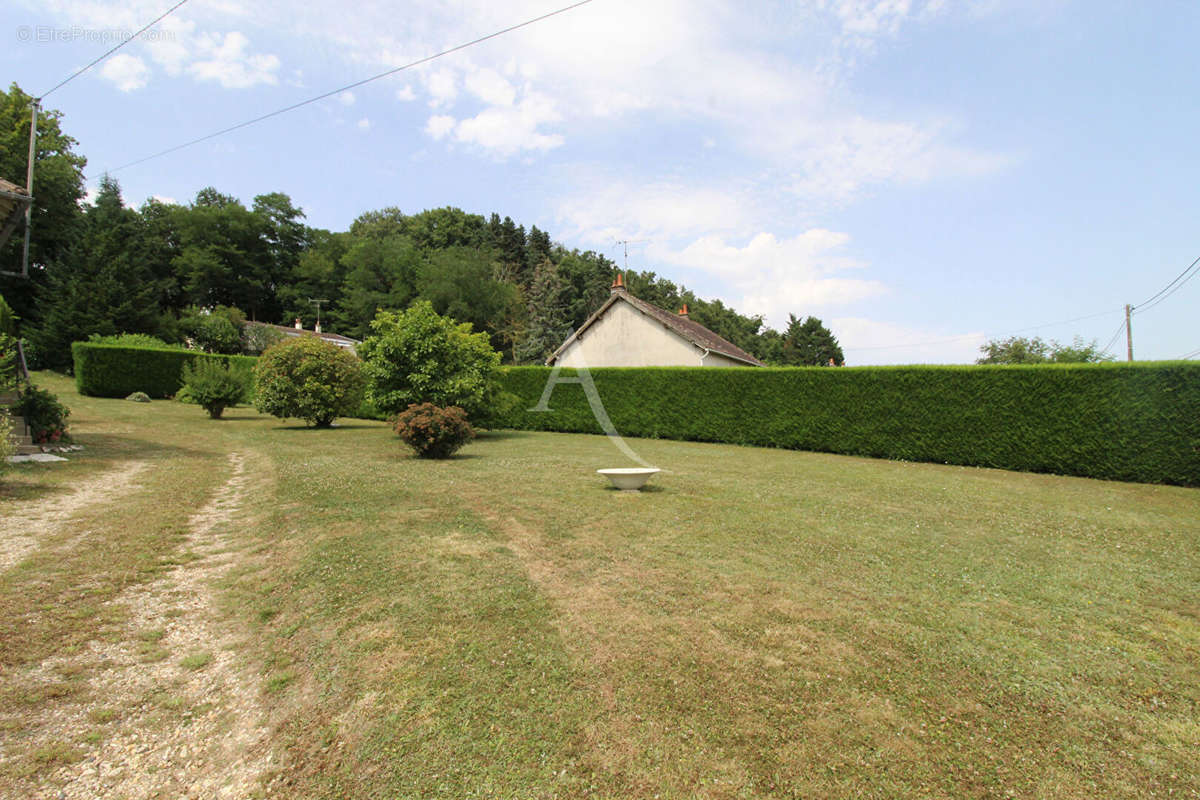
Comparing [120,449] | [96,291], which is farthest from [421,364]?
[96,291]

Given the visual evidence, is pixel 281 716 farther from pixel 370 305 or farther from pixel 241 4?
pixel 370 305

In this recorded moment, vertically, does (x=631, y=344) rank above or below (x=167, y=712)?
above

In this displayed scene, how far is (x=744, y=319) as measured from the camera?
8494cm

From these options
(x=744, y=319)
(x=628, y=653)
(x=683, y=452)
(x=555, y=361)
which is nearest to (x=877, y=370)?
(x=683, y=452)

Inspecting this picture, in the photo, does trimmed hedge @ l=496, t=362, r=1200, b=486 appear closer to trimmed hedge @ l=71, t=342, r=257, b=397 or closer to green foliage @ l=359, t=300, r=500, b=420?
green foliage @ l=359, t=300, r=500, b=420

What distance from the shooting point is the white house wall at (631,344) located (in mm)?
24812

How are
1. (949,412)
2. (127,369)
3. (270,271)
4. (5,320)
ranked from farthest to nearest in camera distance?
(270,271)
(127,369)
(949,412)
(5,320)

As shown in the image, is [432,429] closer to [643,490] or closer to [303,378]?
[643,490]

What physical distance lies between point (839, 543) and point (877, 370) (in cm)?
1062

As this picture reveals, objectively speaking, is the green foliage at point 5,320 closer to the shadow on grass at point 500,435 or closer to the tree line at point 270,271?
the shadow on grass at point 500,435

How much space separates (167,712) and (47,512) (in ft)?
17.4

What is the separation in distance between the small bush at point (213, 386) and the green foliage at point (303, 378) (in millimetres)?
2233

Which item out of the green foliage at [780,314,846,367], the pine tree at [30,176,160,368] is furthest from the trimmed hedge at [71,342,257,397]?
the green foliage at [780,314,846,367]

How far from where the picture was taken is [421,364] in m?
16.1
